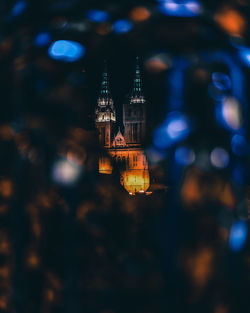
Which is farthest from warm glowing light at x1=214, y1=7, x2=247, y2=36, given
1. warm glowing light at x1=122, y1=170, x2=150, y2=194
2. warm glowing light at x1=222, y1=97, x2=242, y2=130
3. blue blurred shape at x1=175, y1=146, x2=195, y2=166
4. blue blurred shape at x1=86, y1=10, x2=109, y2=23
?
warm glowing light at x1=122, y1=170, x2=150, y2=194

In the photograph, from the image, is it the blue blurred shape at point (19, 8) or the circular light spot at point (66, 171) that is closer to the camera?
the circular light spot at point (66, 171)

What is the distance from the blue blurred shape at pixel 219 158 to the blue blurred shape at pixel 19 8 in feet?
3.41

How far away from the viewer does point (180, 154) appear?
130 cm

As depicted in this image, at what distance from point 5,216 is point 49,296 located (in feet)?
1.18

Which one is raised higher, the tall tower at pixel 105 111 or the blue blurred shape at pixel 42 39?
the blue blurred shape at pixel 42 39

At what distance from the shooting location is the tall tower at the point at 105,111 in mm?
1617

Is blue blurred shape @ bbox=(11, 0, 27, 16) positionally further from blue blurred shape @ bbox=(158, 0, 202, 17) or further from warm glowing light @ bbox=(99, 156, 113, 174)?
warm glowing light @ bbox=(99, 156, 113, 174)

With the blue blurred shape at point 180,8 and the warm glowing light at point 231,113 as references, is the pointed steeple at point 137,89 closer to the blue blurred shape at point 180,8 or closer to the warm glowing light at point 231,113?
the blue blurred shape at point 180,8

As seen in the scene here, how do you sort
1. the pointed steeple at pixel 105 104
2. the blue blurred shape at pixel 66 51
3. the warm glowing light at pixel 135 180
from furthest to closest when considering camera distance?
the pointed steeple at pixel 105 104 < the warm glowing light at pixel 135 180 < the blue blurred shape at pixel 66 51

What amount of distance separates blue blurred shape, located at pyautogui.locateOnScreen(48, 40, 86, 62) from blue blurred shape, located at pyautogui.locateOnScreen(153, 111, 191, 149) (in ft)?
1.46

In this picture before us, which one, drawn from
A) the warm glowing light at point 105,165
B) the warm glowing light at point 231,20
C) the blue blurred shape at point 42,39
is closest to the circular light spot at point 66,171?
the warm glowing light at point 105,165

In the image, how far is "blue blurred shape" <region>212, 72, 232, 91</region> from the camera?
1.39m

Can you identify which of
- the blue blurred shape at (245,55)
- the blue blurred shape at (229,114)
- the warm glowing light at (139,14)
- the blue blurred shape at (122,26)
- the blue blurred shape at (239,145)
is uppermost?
the warm glowing light at (139,14)

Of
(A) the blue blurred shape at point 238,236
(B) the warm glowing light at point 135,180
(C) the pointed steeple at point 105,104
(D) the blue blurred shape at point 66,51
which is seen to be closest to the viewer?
(A) the blue blurred shape at point 238,236
